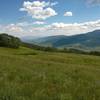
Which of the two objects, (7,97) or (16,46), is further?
(16,46)

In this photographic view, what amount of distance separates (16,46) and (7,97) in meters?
A: 104

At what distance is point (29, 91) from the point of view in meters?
10.2

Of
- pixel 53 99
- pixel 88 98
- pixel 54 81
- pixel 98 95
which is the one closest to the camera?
pixel 53 99

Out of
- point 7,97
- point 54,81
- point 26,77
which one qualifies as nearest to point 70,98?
point 7,97

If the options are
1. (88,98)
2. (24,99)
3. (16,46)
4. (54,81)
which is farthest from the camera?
(16,46)

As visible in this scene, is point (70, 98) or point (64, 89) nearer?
point (70, 98)

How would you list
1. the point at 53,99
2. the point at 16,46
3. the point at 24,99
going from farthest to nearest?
the point at 16,46, the point at 53,99, the point at 24,99

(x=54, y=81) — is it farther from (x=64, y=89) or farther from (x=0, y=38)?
(x=0, y=38)

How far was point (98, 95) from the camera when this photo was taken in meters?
10.8

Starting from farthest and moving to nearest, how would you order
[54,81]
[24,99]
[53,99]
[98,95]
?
1. [54,81]
2. [98,95]
3. [53,99]
4. [24,99]

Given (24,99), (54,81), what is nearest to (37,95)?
(24,99)

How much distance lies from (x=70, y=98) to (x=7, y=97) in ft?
7.87

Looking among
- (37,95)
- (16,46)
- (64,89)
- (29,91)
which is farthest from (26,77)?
(16,46)

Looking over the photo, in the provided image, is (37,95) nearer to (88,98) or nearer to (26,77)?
(88,98)
